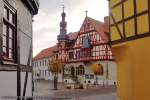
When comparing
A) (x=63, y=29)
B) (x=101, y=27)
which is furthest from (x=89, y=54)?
(x=63, y=29)

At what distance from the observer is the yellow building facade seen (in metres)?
9.70

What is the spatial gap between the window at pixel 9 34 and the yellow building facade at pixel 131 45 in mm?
3820

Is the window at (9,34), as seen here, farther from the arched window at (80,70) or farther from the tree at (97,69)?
the arched window at (80,70)

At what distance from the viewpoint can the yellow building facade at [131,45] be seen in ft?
31.8

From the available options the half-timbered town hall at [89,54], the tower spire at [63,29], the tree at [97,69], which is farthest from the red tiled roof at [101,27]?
the tower spire at [63,29]

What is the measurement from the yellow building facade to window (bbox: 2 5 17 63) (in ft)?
12.5

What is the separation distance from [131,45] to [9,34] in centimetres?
434

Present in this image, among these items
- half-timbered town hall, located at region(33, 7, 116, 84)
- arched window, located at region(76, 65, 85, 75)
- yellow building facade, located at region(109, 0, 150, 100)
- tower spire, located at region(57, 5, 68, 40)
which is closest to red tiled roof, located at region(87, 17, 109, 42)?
half-timbered town hall, located at region(33, 7, 116, 84)

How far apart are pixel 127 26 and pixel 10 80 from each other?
4739 millimetres

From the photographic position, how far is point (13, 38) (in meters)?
8.38

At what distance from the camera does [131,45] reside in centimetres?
1066

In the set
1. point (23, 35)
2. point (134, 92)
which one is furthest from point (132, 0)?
point (23, 35)

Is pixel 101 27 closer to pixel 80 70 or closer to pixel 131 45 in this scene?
pixel 80 70

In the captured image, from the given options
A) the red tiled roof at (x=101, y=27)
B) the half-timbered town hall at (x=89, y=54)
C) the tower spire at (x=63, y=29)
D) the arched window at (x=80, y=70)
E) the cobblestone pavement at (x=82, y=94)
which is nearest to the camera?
the cobblestone pavement at (x=82, y=94)
